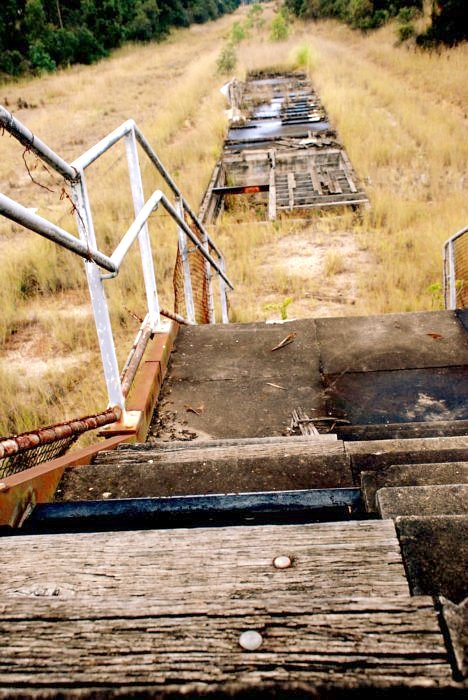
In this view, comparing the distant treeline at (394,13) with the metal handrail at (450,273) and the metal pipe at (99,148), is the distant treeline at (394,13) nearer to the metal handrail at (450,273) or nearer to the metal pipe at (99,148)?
the metal handrail at (450,273)

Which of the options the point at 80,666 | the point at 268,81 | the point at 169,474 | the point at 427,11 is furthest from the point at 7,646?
the point at 427,11

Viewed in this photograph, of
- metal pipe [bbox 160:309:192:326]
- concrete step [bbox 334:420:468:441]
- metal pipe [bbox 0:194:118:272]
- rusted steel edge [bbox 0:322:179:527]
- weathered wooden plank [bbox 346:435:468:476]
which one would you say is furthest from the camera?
metal pipe [bbox 160:309:192:326]

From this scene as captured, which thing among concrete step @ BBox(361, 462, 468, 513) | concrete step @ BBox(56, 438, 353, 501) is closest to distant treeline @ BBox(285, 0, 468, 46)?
concrete step @ BBox(56, 438, 353, 501)

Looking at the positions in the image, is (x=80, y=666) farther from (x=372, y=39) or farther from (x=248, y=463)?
(x=372, y=39)

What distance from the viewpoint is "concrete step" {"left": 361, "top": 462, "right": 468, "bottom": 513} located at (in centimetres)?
145

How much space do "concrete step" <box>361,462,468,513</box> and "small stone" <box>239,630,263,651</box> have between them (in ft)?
2.02

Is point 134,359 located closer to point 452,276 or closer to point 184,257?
point 184,257

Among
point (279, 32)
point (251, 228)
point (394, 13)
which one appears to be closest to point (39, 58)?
point (279, 32)

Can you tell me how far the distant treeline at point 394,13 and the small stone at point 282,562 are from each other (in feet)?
74.8

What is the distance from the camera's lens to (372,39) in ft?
89.9

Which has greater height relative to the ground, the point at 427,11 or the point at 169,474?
the point at 427,11

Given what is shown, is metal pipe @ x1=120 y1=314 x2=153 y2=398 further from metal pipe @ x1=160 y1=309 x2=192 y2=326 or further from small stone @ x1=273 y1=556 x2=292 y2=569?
small stone @ x1=273 y1=556 x2=292 y2=569

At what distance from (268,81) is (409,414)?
2327cm

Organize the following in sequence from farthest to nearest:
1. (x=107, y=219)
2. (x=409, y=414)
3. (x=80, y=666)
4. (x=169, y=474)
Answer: (x=107, y=219), (x=409, y=414), (x=169, y=474), (x=80, y=666)
